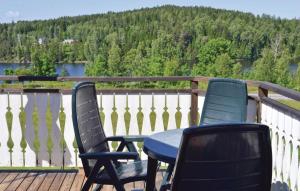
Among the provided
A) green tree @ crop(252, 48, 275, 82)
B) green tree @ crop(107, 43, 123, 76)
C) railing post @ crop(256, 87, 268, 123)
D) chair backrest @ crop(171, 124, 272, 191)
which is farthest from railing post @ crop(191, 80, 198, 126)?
green tree @ crop(252, 48, 275, 82)

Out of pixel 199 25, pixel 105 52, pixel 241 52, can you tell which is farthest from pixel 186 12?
pixel 105 52

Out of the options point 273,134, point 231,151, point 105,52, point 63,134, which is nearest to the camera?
point 231,151

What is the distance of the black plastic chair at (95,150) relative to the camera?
105 inches

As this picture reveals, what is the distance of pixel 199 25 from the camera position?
5616 centimetres

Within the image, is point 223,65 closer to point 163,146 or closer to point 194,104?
point 194,104

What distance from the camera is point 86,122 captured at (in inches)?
121

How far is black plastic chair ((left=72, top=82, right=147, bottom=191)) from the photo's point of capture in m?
2.66

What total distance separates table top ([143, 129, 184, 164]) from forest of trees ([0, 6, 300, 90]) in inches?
1592

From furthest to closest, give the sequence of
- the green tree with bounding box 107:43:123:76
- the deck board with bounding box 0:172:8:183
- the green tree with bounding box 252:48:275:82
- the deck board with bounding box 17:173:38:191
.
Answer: the green tree with bounding box 107:43:123:76 < the green tree with bounding box 252:48:275:82 < the deck board with bounding box 0:172:8:183 < the deck board with bounding box 17:173:38:191

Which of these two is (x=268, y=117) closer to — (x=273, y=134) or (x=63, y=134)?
(x=273, y=134)

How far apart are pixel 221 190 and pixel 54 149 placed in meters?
3.07

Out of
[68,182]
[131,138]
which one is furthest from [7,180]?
[131,138]

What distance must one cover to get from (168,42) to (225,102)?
52119mm

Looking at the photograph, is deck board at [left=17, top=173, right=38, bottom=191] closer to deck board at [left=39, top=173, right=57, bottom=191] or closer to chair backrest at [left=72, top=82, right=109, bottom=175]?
deck board at [left=39, top=173, right=57, bottom=191]
